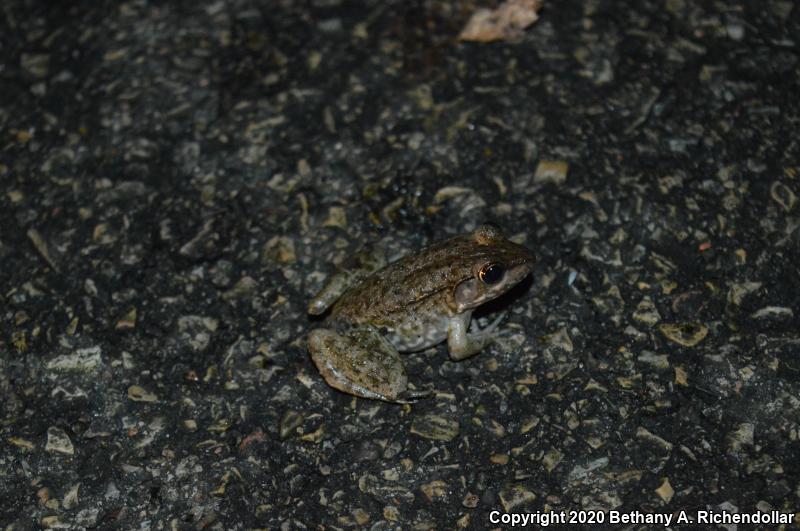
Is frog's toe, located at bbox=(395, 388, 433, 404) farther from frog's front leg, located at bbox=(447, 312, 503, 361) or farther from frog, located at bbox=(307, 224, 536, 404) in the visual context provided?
frog's front leg, located at bbox=(447, 312, 503, 361)

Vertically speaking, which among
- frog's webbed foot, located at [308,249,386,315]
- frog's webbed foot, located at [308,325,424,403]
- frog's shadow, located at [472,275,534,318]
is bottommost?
frog's shadow, located at [472,275,534,318]

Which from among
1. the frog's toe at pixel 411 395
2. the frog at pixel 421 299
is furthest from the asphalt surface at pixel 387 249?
the frog at pixel 421 299

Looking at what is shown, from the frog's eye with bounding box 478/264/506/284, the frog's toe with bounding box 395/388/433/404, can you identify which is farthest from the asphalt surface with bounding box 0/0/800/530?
the frog's eye with bounding box 478/264/506/284

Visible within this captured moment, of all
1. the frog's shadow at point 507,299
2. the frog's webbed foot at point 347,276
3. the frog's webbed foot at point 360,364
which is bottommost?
the frog's shadow at point 507,299

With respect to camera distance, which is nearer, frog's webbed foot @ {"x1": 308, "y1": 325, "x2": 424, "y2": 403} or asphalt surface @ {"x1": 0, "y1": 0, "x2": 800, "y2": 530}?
asphalt surface @ {"x1": 0, "y1": 0, "x2": 800, "y2": 530}

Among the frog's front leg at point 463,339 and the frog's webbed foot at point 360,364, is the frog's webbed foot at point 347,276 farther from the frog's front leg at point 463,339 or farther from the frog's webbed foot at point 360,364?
the frog's front leg at point 463,339

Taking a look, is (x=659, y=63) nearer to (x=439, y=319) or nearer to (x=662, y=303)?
(x=662, y=303)
